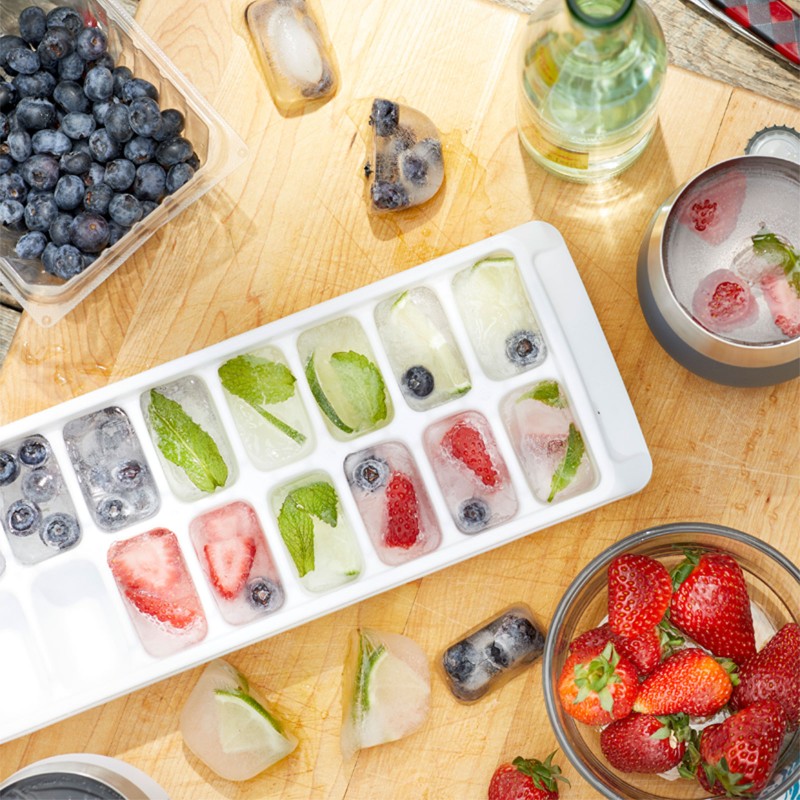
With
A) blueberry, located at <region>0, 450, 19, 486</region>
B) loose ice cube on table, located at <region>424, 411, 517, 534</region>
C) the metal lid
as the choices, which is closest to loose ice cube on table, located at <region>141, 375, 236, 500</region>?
blueberry, located at <region>0, 450, 19, 486</region>

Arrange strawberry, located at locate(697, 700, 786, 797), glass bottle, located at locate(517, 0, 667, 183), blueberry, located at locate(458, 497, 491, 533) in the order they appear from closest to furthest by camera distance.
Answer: glass bottle, located at locate(517, 0, 667, 183) → strawberry, located at locate(697, 700, 786, 797) → blueberry, located at locate(458, 497, 491, 533)

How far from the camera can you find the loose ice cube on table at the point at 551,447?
1.43m

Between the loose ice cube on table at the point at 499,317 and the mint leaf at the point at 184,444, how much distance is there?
1.44 ft

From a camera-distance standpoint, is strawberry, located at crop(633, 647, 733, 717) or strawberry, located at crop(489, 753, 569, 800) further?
strawberry, located at crop(489, 753, 569, 800)

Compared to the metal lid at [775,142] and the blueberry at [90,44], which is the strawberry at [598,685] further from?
the blueberry at [90,44]

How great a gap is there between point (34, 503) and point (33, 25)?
2.41 feet

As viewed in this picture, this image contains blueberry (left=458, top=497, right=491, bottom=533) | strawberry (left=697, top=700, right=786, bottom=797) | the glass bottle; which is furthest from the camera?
blueberry (left=458, top=497, right=491, bottom=533)

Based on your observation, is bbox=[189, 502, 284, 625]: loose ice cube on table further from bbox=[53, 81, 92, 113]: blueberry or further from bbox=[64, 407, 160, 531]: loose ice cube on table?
bbox=[53, 81, 92, 113]: blueberry

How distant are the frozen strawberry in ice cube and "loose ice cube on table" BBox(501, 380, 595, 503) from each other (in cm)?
24

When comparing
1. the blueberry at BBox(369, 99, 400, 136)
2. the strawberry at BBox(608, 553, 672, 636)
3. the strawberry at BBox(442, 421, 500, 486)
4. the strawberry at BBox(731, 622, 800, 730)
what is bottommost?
the strawberry at BBox(731, 622, 800, 730)

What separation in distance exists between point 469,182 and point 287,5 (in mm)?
396

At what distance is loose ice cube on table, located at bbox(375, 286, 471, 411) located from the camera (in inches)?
56.7

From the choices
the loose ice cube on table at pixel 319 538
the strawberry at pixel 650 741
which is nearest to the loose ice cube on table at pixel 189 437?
the loose ice cube on table at pixel 319 538

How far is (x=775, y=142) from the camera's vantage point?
147 centimetres
